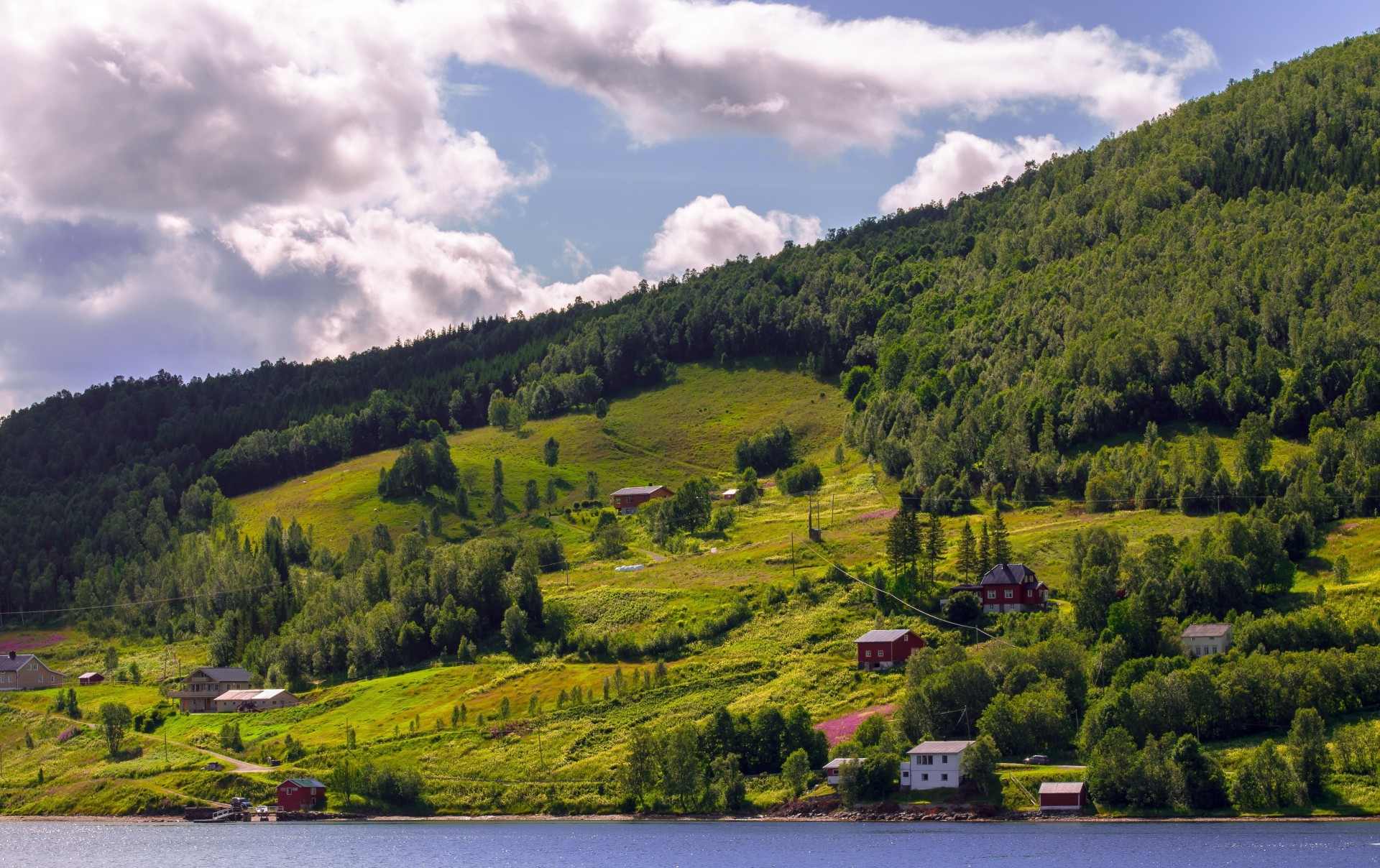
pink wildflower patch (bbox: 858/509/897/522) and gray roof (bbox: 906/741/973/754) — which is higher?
pink wildflower patch (bbox: 858/509/897/522)

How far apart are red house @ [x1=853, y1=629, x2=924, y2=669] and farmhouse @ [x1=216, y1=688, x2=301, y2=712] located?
58352mm

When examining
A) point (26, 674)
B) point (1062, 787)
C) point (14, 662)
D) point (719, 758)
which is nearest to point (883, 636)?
point (719, 758)

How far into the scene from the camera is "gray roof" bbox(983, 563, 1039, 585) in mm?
125375

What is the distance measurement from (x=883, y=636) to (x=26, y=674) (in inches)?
4015

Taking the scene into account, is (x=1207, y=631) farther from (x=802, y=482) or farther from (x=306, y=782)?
(x=802, y=482)

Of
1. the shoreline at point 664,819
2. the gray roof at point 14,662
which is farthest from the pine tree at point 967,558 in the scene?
the gray roof at point 14,662

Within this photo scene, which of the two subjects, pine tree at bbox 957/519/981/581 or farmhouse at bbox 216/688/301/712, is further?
farmhouse at bbox 216/688/301/712

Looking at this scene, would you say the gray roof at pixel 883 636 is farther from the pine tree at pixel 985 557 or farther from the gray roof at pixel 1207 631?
the gray roof at pixel 1207 631

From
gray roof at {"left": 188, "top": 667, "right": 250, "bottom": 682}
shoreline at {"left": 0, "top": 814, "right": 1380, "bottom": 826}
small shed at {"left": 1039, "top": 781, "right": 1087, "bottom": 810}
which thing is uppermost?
gray roof at {"left": 188, "top": 667, "right": 250, "bottom": 682}

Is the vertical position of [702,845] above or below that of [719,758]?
below

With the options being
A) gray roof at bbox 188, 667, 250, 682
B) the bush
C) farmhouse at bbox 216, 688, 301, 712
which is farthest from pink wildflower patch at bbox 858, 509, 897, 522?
gray roof at bbox 188, 667, 250, 682

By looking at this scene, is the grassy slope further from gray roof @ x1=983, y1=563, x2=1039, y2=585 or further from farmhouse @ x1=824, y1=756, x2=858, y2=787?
gray roof @ x1=983, y1=563, x2=1039, y2=585

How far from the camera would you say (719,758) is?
104125 millimetres

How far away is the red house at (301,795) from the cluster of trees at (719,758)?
25.3m
